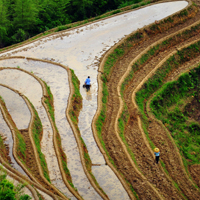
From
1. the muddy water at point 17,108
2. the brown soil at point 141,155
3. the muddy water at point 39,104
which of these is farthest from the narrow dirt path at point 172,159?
the muddy water at point 17,108

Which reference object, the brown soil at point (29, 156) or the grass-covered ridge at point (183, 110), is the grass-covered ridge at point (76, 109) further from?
the grass-covered ridge at point (183, 110)

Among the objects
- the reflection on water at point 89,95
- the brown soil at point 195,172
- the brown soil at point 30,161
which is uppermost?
the reflection on water at point 89,95

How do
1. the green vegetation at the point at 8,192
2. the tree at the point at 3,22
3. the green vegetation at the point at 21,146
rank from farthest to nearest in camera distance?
the tree at the point at 3,22 < the green vegetation at the point at 21,146 < the green vegetation at the point at 8,192

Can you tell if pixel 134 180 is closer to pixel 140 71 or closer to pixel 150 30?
pixel 140 71

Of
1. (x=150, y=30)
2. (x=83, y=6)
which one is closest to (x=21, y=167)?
(x=150, y=30)

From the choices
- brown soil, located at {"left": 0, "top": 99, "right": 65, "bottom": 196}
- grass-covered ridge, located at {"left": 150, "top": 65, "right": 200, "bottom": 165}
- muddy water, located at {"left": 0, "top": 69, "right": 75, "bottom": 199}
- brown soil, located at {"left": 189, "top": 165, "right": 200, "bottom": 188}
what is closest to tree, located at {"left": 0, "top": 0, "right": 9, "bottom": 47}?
muddy water, located at {"left": 0, "top": 69, "right": 75, "bottom": 199}
